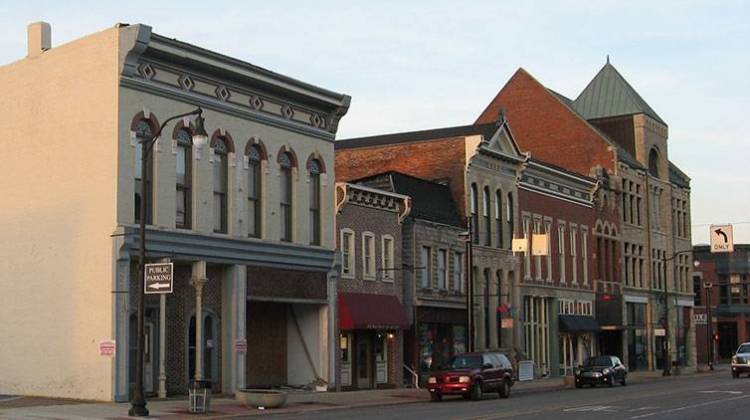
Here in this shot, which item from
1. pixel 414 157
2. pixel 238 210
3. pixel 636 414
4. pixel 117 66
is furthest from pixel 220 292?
pixel 414 157

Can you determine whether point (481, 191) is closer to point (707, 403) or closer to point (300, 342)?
point (300, 342)

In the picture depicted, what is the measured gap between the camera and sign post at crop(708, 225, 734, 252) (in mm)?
53156

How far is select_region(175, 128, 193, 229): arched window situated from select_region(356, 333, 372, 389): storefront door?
11329 mm

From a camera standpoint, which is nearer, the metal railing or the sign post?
the metal railing

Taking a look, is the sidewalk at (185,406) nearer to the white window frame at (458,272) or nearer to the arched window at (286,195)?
the arched window at (286,195)

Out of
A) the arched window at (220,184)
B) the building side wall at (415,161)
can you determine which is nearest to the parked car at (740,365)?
the building side wall at (415,161)

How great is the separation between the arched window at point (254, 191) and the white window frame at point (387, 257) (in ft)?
25.6

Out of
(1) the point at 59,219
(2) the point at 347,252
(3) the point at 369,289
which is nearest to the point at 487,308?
(3) the point at 369,289

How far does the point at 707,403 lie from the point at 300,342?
573 inches

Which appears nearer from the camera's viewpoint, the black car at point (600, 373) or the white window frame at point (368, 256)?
the white window frame at point (368, 256)

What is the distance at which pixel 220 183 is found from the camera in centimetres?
3666

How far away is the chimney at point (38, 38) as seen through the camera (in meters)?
35.4

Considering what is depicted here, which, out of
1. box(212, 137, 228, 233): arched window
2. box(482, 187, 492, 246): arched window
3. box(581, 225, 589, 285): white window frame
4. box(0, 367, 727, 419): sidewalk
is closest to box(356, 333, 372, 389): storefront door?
box(0, 367, 727, 419): sidewalk

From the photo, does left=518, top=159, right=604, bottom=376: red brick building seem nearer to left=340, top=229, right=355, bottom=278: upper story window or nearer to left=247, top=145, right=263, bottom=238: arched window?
left=340, top=229, right=355, bottom=278: upper story window
